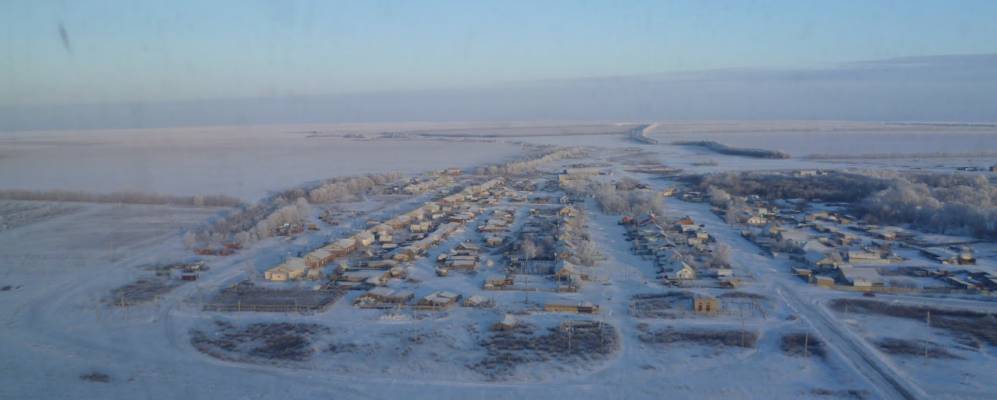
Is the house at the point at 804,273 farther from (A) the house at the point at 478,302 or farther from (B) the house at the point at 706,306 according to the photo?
(A) the house at the point at 478,302

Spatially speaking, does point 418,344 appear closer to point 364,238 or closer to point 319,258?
point 319,258

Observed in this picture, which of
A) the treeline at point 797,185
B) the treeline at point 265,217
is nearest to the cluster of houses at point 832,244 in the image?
the treeline at point 797,185

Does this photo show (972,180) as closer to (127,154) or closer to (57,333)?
(57,333)

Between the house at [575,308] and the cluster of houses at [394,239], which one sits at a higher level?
the cluster of houses at [394,239]

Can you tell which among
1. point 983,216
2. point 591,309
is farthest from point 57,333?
point 983,216

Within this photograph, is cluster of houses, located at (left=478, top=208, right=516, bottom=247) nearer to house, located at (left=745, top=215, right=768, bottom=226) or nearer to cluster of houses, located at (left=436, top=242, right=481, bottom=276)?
cluster of houses, located at (left=436, top=242, right=481, bottom=276)

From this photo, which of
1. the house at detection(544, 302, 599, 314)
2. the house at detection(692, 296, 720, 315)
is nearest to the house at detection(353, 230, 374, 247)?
the house at detection(544, 302, 599, 314)
